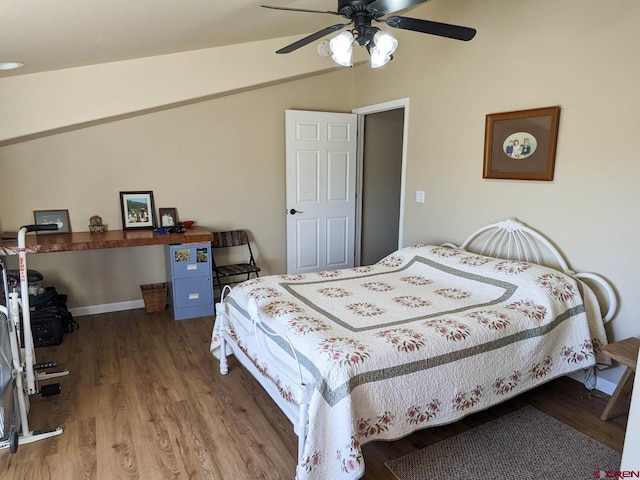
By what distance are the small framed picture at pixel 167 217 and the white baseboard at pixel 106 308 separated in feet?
2.68

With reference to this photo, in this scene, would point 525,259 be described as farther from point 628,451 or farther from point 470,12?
point 470,12

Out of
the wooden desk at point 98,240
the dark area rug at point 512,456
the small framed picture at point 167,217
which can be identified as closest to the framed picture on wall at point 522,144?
the dark area rug at point 512,456

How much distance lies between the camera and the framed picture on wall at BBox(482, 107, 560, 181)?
2830 millimetres

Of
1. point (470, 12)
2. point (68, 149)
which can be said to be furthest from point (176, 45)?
point (470, 12)

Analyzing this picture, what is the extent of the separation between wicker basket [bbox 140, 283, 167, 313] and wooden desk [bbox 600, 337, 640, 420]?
3542 mm

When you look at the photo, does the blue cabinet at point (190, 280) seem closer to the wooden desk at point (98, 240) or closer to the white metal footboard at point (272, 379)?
the wooden desk at point (98, 240)

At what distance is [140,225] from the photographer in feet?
13.4

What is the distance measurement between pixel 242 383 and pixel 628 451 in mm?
2050

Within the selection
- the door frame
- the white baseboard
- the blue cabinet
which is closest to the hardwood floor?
the blue cabinet

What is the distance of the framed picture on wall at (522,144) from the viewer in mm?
2830

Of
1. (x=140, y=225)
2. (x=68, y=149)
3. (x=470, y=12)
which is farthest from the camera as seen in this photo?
(x=140, y=225)

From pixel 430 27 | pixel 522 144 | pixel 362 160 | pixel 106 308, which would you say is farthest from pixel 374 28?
pixel 106 308

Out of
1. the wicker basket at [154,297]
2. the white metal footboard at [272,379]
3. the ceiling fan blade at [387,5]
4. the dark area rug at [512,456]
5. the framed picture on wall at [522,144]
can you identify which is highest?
the ceiling fan blade at [387,5]

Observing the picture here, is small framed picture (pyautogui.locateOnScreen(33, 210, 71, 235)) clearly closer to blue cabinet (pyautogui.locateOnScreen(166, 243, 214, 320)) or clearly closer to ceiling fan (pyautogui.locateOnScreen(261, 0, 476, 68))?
blue cabinet (pyautogui.locateOnScreen(166, 243, 214, 320))
